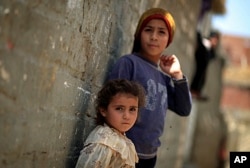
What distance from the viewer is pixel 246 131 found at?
637 inches

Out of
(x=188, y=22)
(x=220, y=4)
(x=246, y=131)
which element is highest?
(x=220, y=4)

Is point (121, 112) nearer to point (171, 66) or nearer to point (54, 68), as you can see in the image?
point (54, 68)

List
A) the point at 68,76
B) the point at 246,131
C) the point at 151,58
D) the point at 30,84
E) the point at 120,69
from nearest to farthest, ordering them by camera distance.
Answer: the point at 30,84, the point at 68,76, the point at 120,69, the point at 151,58, the point at 246,131

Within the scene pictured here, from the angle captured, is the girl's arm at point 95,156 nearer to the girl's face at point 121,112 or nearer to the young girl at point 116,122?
the young girl at point 116,122

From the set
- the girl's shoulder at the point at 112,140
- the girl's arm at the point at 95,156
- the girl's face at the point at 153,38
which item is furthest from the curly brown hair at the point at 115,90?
the girl's face at the point at 153,38

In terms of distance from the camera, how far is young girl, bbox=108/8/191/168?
2.46m

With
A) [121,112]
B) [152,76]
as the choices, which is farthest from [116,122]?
[152,76]

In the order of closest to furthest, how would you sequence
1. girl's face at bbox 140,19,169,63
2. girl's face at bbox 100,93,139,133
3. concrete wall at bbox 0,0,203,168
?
1. concrete wall at bbox 0,0,203,168
2. girl's face at bbox 100,93,139,133
3. girl's face at bbox 140,19,169,63

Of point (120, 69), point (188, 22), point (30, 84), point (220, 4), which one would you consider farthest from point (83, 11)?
point (220, 4)

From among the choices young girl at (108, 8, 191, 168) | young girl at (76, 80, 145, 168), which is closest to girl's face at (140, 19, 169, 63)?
young girl at (108, 8, 191, 168)

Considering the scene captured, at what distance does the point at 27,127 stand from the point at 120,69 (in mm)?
862

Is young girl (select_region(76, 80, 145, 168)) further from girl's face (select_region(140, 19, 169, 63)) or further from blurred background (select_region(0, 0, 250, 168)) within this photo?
girl's face (select_region(140, 19, 169, 63))

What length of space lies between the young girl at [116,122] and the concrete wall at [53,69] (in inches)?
6.0

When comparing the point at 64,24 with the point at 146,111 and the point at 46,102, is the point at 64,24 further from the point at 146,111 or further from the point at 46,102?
the point at 146,111
